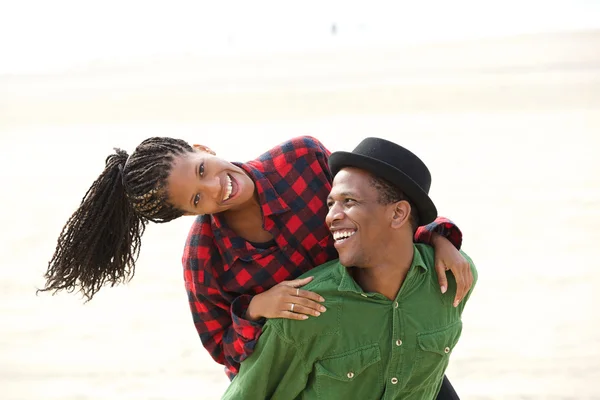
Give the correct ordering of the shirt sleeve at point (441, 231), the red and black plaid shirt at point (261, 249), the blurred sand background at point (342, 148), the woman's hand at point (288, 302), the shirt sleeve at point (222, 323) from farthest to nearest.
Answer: the blurred sand background at point (342, 148) → the shirt sleeve at point (441, 231) → the red and black plaid shirt at point (261, 249) → the shirt sleeve at point (222, 323) → the woman's hand at point (288, 302)

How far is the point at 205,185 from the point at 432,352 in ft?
3.09

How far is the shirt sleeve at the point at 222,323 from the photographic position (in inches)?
118

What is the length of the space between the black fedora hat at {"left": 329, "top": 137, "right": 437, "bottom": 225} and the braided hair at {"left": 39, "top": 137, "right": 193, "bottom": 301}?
571 millimetres

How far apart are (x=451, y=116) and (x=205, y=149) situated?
44.2ft

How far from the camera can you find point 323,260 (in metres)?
3.21

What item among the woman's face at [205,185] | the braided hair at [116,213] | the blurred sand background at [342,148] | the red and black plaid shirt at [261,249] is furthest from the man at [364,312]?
the blurred sand background at [342,148]

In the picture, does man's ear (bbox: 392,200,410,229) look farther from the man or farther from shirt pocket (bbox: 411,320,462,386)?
shirt pocket (bbox: 411,320,462,386)

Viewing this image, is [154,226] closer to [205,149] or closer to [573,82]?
[205,149]

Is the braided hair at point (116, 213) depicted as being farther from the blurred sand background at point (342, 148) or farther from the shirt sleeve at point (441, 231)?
the blurred sand background at point (342, 148)

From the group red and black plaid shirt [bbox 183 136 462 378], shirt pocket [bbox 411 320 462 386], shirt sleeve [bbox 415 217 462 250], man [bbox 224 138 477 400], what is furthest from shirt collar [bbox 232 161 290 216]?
shirt pocket [bbox 411 320 462 386]

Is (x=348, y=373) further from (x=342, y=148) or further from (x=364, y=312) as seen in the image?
(x=342, y=148)

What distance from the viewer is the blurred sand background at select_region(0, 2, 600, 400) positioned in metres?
6.53

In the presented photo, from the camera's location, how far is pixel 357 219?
2.90m

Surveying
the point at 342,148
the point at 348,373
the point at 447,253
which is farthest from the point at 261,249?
the point at 342,148
